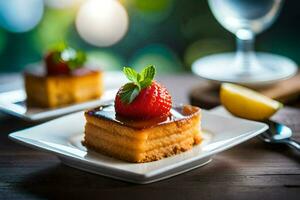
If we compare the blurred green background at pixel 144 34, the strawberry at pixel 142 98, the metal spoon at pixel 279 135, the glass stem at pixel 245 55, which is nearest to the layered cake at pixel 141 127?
the strawberry at pixel 142 98

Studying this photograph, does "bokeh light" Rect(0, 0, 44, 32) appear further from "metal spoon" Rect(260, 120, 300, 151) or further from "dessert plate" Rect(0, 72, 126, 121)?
"metal spoon" Rect(260, 120, 300, 151)

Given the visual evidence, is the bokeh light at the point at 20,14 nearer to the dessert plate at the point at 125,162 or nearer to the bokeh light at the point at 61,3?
the bokeh light at the point at 61,3

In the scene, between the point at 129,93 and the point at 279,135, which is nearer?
the point at 129,93

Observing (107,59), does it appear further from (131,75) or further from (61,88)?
(131,75)

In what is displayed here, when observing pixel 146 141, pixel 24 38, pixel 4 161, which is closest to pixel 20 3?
pixel 24 38

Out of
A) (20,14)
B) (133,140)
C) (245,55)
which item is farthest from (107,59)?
(133,140)

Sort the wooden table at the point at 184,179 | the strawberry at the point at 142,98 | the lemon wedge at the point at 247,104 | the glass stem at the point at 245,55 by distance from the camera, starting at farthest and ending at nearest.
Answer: the glass stem at the point at 245,55 → the lemon wedge at the point at 247,104 → the strawberry at the point at 142,98 → the wooden table at the point at 184,179
